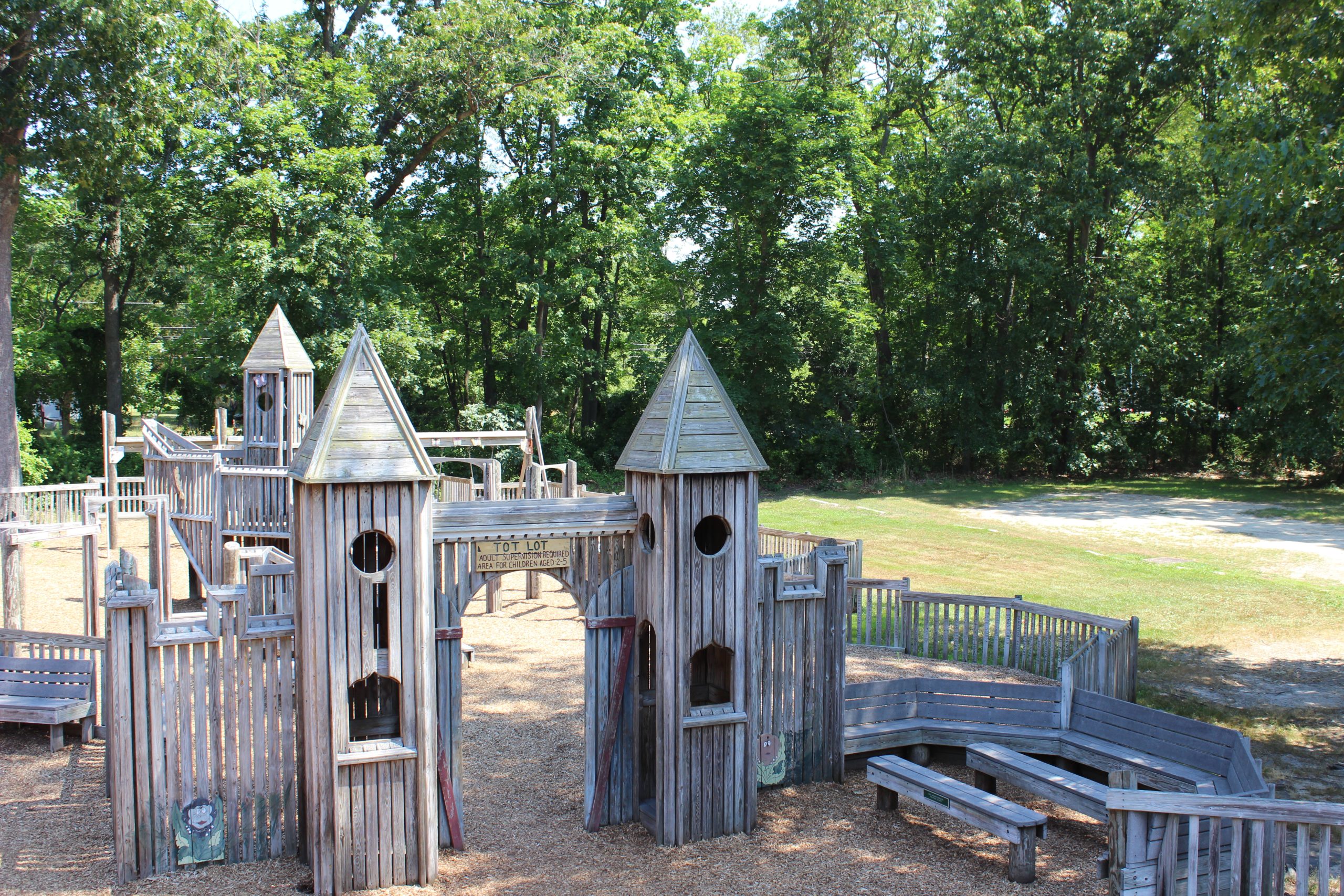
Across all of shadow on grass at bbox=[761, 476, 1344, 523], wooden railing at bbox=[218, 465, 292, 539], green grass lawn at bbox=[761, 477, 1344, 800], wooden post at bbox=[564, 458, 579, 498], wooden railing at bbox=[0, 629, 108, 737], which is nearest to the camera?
wooden railing at bbox=[0, 629, 108, 737]

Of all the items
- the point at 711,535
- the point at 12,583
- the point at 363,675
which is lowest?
the point at 12,583

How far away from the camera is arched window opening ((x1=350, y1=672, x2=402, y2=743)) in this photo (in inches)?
303

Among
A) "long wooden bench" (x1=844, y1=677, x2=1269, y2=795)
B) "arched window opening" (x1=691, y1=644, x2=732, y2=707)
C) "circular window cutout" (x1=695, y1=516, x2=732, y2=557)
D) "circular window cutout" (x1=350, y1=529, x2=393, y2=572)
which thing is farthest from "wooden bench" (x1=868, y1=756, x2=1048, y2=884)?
"circular window cutout" (x1=350, y1=529, x2=393, y2=572)

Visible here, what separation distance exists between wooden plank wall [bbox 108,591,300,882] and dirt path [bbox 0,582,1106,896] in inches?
10.5

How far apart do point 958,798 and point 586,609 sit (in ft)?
11.1

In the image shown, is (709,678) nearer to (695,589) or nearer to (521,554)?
(695,589)

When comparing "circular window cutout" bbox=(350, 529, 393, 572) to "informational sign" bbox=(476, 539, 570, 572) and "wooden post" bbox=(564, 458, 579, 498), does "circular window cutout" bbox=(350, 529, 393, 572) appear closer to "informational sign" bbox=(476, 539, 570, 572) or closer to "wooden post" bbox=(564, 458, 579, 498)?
"informational sign" bbox=(476, 539, 570, 572)

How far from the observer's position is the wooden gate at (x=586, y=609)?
767 centimetres

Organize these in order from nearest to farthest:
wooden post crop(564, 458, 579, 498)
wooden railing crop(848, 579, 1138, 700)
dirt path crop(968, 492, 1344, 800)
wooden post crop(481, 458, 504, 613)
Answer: dirt path crop(968, 492, 1344, 800) → wooden railing crop(848, 579, 1138, 700) → wooden post crop(481, 458, 504, 613) → wooden post crop(564, 458, 579, 498)

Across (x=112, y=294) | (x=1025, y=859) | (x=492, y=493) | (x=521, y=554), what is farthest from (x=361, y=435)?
(x=112, y=294)

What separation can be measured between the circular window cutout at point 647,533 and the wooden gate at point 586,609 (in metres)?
0.08

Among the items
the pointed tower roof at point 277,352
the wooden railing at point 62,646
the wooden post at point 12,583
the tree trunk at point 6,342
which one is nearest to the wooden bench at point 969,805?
the wooden railing at point 62,646

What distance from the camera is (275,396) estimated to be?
1725 cm

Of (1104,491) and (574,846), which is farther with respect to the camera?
(1104,491)
